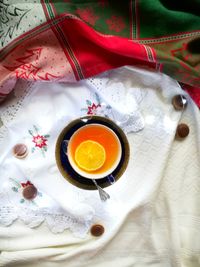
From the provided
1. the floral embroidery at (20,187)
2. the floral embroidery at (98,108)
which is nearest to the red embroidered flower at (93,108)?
the floral embroidery at (98,108)

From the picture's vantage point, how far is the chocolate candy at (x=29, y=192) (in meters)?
0.71

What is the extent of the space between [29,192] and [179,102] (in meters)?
0.42

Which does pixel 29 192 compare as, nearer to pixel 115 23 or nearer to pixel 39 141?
pixel 39 141

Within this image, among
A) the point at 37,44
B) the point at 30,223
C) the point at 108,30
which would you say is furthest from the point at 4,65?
the point at 30,223

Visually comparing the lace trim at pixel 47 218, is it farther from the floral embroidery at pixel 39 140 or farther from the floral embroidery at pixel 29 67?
the floral embroidery at pixel 29 67

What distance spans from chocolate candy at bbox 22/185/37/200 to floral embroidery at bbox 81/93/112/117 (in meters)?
0.22

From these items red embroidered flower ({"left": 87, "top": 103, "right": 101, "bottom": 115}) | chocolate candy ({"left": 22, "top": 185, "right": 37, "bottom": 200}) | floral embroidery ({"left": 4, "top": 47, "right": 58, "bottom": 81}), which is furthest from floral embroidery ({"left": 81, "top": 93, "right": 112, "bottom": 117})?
chocolate candy ({"left": 22, "top": 185, "right": 37, "bottom": 200})

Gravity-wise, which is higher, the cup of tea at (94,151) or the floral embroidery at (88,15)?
the floral embroidery at (88,15)

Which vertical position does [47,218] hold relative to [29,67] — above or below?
below

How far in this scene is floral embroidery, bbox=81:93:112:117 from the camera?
76 centimetres

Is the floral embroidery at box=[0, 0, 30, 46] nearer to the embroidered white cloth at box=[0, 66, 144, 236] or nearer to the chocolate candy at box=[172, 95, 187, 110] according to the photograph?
the embroidered white cloth at box=[0, 66, 144, 236]

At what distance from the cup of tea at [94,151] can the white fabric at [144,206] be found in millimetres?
46

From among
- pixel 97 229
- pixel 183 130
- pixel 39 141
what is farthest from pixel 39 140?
pixel 183 130

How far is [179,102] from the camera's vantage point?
2.48 feet
